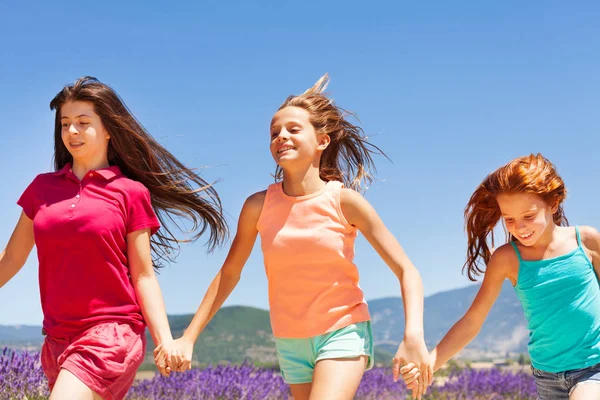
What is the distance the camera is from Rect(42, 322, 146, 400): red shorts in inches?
146

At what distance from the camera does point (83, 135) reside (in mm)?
4219

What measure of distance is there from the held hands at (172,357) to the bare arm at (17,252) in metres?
1.09

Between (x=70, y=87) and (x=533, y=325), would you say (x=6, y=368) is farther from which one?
(x=533, y=325)

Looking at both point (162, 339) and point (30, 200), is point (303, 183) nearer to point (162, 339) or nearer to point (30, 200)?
point (162, 339)

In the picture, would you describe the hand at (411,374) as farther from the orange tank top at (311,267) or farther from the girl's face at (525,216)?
the girl's face at (525,216)

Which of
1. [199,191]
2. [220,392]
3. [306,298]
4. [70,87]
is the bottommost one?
[220,392]

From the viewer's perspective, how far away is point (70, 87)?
434cm

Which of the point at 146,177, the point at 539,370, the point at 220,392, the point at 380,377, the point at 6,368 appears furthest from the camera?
the point at 380,377

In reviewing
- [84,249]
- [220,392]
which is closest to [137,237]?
[84,249]

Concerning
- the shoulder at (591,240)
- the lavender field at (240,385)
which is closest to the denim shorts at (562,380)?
the shoulder at (591,240)

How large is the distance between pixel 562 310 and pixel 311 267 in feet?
4.58

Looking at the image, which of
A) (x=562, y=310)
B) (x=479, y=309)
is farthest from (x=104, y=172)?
(x=562, y=310)

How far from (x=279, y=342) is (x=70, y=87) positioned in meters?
1.89

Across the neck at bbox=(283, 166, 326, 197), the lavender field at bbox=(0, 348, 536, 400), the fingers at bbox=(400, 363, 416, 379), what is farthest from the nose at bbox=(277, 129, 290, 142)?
the lavender field at bbox=(0, 348, 536, 400)
